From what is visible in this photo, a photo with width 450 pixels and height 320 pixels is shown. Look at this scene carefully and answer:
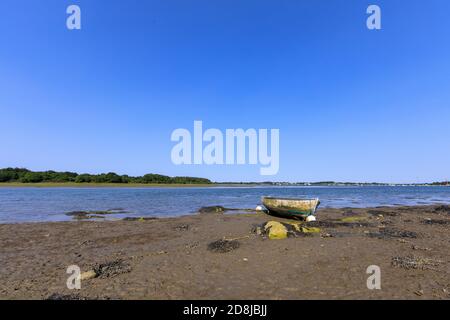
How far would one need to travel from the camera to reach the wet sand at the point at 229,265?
262 inches

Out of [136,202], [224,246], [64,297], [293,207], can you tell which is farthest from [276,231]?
[136,202]

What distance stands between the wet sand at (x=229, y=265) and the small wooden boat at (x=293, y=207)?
5255 millimetres

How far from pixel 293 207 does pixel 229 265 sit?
44.0ft

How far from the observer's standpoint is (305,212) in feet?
66.6

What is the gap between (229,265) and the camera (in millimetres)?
8805

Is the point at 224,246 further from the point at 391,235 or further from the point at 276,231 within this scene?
the point at 391,235

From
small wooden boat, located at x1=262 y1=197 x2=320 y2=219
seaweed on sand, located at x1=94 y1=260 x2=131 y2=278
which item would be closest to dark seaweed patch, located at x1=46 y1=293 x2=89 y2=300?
seaweed on sand, located at x1=94 y1=260 x2=131 y2=278

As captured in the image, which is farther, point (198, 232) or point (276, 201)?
point (276, 201)

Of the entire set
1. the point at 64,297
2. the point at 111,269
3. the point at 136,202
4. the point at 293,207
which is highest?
the point at 293,207

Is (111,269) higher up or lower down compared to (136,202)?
higher up
